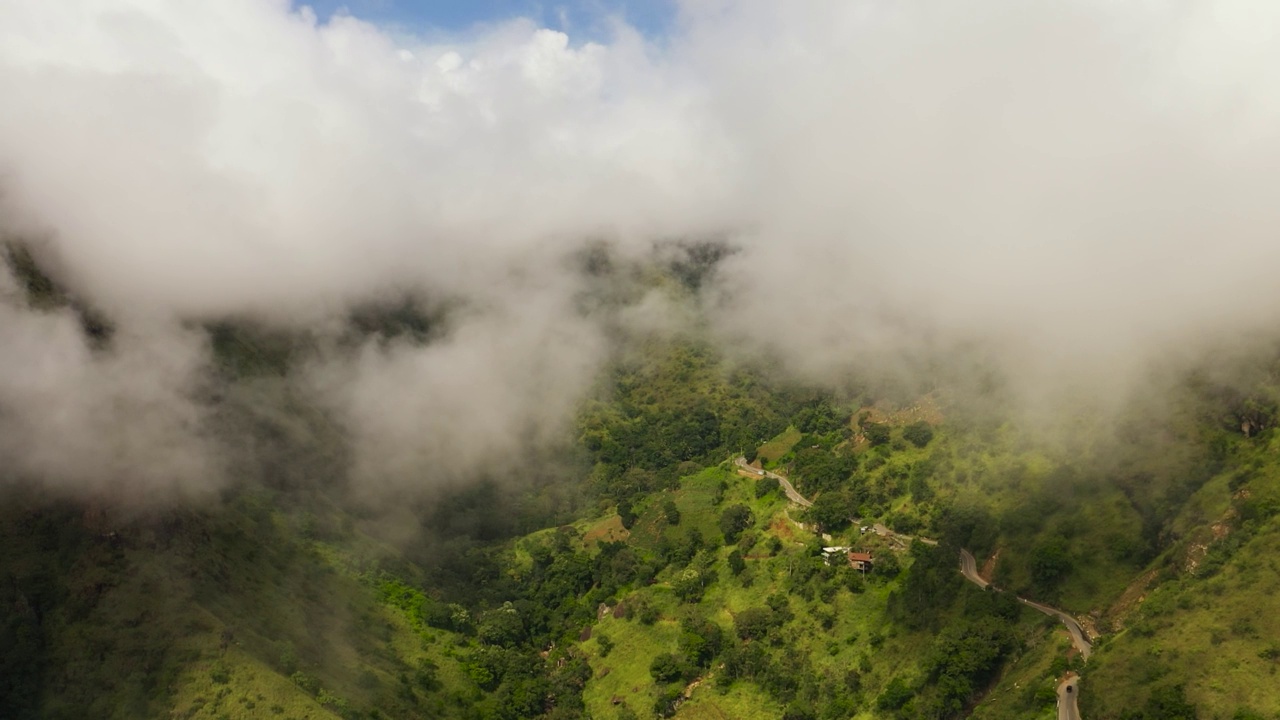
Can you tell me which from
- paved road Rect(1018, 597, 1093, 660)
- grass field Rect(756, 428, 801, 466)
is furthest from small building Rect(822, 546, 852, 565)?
grass field Rect(756, 428, 801, 466)

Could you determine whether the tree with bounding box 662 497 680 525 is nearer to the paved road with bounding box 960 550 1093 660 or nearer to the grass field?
the grass field

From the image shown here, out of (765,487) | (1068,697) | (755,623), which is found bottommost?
(1068,697)

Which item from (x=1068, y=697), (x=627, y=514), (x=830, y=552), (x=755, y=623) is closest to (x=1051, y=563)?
(x=1068, y=697)

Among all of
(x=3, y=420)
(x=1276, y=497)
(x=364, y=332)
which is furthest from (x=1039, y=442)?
(x=364, y=332)

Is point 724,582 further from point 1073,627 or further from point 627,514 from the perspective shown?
point 1073,627

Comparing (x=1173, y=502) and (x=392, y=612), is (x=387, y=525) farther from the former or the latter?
(x=1173, y=502)

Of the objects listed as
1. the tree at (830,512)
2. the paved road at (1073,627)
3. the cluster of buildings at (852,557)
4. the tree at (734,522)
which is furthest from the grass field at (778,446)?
the paved road at (1073,627)

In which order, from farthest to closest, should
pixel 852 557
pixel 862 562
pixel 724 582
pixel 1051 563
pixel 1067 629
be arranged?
1. pixel 724 582
2. pixel 852 557
3. pixel 862 562
4. pixel 1051 563
5. pixel 1067 629
